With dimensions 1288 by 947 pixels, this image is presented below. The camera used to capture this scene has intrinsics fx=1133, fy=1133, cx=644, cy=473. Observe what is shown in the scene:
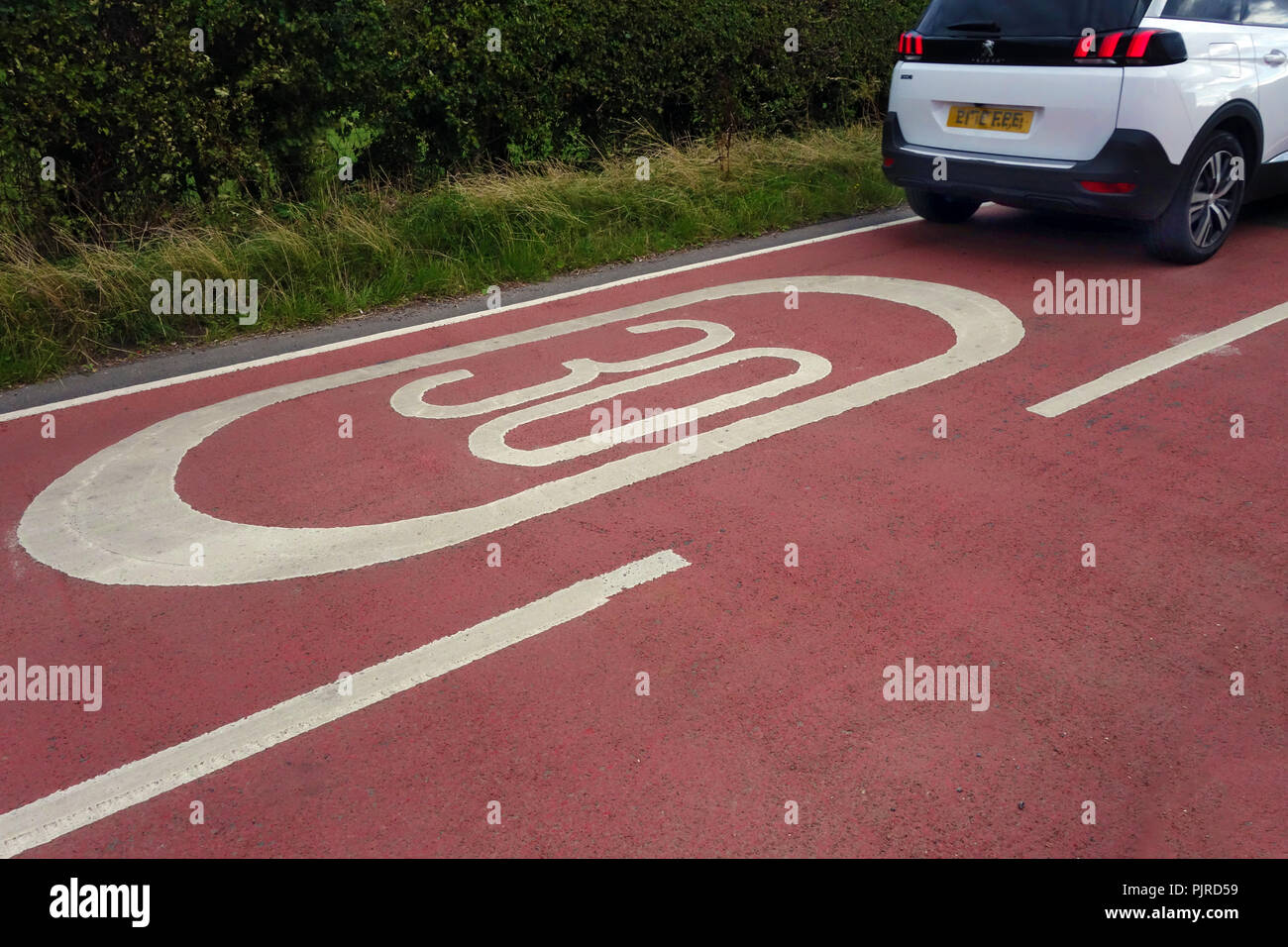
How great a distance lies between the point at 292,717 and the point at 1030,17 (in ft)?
21.9

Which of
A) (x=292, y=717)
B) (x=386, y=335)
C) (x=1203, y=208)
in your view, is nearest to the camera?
(x=292, y=717)

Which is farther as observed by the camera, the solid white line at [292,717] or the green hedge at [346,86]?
the green hedge at [346,86]

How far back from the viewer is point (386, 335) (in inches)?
288

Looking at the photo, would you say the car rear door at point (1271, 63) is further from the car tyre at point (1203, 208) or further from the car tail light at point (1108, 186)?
the car tail light at point (1108, 186)

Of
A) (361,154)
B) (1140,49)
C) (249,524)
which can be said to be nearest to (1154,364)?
(1140,49)

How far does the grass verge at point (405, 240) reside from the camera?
286 inches

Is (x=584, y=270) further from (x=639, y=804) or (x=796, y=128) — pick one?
(x=639, y=804)

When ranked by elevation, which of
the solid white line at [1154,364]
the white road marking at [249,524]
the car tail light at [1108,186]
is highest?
the car tail light at [1108,186]

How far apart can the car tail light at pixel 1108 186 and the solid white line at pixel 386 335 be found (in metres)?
2.41

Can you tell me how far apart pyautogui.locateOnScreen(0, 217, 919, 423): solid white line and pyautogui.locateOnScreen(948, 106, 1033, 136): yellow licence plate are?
5.23ft

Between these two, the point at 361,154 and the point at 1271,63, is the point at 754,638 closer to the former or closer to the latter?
the point at 1271,63

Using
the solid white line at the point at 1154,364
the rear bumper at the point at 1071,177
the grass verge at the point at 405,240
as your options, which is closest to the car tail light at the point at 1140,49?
the rear bumper at the point at 1071,177
